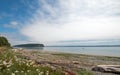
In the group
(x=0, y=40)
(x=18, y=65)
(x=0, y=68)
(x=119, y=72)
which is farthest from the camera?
(x=0, y=40)

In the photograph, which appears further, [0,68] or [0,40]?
[0,40]

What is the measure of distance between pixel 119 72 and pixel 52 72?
9.32 m

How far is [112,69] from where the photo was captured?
61.7 feet

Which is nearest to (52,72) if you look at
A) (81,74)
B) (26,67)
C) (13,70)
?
(26,67)

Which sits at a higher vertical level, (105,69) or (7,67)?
(7,67)

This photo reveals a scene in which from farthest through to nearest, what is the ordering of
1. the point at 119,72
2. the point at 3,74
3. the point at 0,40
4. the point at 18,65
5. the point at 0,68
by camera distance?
1. the point at 0,40
2. the point at 119,72
3. the point at 18,65
4. the point at 0,68
5. the point at 3,74

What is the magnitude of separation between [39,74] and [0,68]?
175cm

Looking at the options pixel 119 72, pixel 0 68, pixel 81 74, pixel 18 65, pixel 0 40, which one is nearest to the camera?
pixel 0 68

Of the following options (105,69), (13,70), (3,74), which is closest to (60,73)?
(13,70)

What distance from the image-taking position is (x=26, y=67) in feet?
35.6

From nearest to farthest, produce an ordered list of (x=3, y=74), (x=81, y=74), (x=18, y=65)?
(x=3, y=74) → (x=18, y=65) → (x=81, y=74)

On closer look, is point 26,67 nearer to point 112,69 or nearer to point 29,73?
point 29,73

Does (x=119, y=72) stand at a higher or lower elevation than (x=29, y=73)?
lower

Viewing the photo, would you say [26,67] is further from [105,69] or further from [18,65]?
[105,69]
